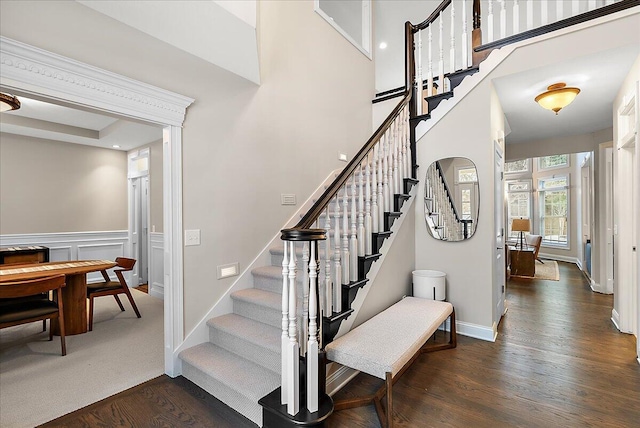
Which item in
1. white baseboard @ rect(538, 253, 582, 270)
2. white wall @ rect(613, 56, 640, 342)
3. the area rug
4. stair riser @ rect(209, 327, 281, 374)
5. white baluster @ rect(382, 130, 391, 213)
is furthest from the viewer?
white baseboard @ rect(538, 253, 582, 270)

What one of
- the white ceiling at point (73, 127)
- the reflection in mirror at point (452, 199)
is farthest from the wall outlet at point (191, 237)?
the white ceiling at point (73, 127)

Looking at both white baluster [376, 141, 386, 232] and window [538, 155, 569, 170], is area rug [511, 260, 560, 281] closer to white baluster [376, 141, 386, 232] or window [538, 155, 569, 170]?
window [538, 155, 569, 170]

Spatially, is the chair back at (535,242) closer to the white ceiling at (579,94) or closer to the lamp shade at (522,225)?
the lamp shade at (522,225)

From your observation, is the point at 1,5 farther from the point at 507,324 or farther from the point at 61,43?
the point at 507,324

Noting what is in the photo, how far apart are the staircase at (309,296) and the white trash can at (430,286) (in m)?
0.68

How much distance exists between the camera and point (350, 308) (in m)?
2.33

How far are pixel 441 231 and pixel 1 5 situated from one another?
3.95 m

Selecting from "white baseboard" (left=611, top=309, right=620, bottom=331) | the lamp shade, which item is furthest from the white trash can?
the lamp shade

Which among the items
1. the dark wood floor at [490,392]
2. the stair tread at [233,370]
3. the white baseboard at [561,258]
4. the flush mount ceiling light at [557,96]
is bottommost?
the dark wood floor at [490,392]

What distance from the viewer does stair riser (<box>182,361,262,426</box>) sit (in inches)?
75.9

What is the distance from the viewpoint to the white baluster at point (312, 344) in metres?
1.79

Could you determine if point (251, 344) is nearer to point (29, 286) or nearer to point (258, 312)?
point (258, 312)

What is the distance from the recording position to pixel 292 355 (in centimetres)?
175

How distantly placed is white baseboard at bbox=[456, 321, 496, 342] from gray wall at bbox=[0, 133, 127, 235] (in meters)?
6.46
